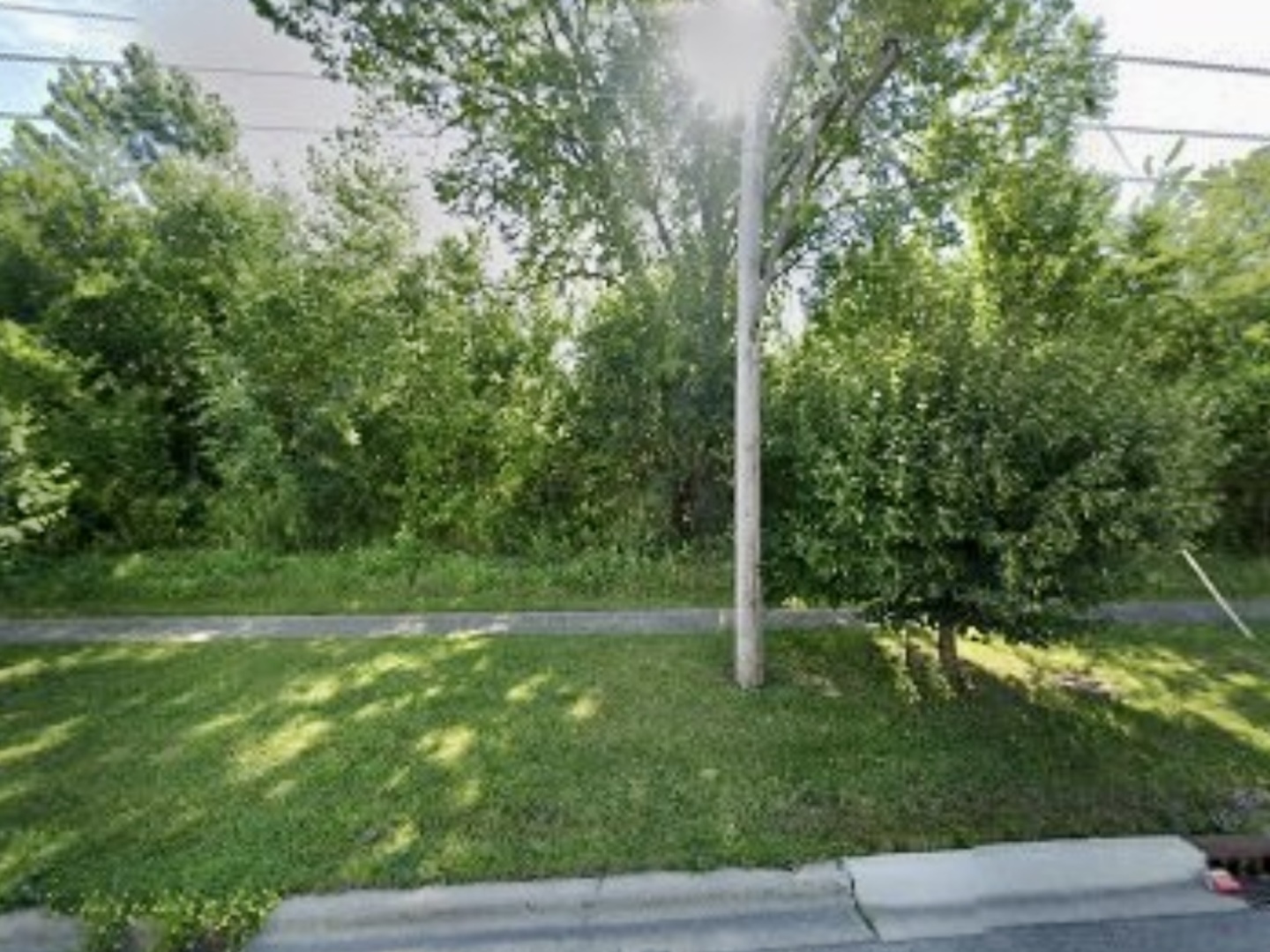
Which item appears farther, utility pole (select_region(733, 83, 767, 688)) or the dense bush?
utility pole (select_region(733, 83, 767, 688))

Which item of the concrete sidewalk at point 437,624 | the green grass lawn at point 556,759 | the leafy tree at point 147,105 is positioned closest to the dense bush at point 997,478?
the green grass lawn at point 556,759

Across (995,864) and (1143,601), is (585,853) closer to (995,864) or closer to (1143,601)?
(995,864)

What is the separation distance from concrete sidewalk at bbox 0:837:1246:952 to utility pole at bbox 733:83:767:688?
221 centimetres

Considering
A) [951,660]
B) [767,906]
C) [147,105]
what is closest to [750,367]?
[951,660]

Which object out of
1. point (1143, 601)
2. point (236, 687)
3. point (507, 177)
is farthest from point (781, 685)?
point (507, 177)

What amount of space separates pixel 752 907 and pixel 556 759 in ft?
5.57

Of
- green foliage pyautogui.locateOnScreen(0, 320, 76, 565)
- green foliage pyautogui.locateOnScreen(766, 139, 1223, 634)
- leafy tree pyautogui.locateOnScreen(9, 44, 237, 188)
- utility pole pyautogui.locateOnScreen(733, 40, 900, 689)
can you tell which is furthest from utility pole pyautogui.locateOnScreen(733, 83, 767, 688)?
leafy tree pyautogui.locateOnScreen(9, 44, 237, 188)

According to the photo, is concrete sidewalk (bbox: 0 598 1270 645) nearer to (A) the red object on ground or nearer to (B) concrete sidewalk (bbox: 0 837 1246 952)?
(A) the red object on ground

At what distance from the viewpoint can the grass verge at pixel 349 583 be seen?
8633mm

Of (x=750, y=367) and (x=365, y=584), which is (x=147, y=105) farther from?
(x=750, y=367)

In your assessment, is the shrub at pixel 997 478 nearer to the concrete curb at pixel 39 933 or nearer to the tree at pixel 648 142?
the tree at pixel 648 142

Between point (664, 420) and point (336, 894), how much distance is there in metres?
5.95

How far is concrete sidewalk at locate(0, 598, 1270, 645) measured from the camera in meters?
7.87

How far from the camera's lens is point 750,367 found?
20.4ft
